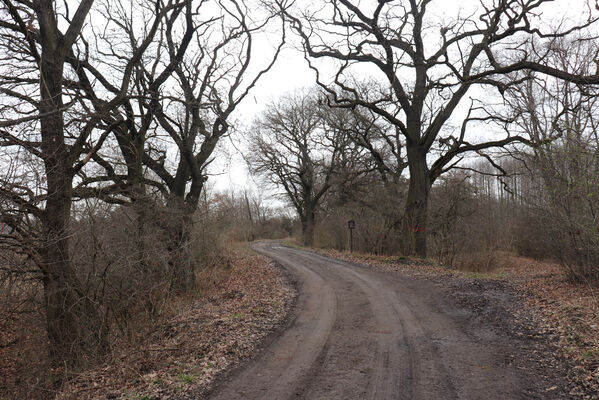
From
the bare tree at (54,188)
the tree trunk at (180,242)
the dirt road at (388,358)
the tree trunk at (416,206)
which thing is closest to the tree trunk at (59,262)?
the bare tree at (54,188)

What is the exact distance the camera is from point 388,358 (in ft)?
19.9

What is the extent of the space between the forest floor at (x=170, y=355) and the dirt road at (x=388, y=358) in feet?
1.61

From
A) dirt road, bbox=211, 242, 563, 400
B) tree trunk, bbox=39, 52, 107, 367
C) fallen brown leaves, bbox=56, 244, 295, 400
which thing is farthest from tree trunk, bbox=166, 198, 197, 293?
dirt road, bbox=211, 242, 563, 400

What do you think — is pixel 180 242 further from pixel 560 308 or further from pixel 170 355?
pixel 560 308

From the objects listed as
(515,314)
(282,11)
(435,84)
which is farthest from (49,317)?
(435,84)

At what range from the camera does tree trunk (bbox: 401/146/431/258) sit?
17.6m

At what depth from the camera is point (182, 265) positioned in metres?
12.6

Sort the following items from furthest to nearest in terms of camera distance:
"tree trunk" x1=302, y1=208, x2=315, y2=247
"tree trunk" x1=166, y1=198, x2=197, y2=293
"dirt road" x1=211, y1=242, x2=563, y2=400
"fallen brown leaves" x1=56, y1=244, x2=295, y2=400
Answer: "tree trunk" x1=302, y1=208, x2=315, y2=247
"tree trunk" x1=166, y1=198, x2=197, y2=293
"fallen brown leaves" x1=56, y1=244, x2=295, y2=400
"dirt road" x1=211, y1=242, x2=563, y2=400

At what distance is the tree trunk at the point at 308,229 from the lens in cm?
3529

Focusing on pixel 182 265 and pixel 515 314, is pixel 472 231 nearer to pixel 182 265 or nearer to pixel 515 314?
pixel 515 314

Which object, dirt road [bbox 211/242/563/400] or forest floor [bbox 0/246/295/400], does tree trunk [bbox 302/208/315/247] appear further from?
dirt road [bbox 211/242/563/400]

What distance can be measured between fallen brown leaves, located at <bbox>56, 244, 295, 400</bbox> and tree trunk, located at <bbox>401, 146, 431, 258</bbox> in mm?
8519

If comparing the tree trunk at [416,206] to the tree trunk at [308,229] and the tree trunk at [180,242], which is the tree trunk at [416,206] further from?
the tree trunk at [308,229]

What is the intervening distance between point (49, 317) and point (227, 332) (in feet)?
11.3
